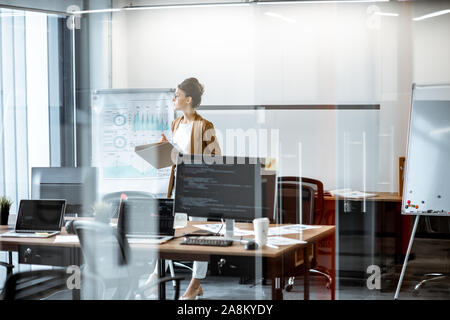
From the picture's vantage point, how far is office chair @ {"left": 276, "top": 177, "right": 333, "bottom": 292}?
4.13 metres

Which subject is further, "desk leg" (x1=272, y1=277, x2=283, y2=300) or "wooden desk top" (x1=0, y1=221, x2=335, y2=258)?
"desk leg" (x1=272, y1=277, x2=283, y2=300)

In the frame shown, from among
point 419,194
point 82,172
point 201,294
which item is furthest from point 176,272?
point 419,194

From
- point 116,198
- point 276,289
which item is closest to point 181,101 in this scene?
point 116,198

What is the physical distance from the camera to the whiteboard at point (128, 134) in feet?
17.3

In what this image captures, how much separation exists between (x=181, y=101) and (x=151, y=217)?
183 cm

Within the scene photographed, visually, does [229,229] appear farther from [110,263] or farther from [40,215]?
[40,215]

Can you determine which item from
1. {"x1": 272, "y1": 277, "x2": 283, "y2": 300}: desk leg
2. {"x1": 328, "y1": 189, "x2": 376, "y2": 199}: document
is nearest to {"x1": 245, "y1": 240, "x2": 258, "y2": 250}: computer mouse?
{"x1": 272, "y1": 277, "x2": 283, "y2": 300}: desk leg

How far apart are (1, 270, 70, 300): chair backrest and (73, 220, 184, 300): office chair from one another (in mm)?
166

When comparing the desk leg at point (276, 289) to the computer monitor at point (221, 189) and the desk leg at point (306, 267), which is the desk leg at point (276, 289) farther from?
the computer monitor at point (221, 189)

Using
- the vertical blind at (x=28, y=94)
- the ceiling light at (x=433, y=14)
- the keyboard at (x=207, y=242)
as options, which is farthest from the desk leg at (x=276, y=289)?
the ceiling light at (x=433, y=14)

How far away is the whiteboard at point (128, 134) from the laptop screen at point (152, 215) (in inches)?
67.0

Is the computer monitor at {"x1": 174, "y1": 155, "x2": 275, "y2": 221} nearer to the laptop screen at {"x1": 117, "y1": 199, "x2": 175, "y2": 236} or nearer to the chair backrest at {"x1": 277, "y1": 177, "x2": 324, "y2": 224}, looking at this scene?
the laptop screen at {"x1": 117, "y1": 199, "x2": 175, "y2": 236}
